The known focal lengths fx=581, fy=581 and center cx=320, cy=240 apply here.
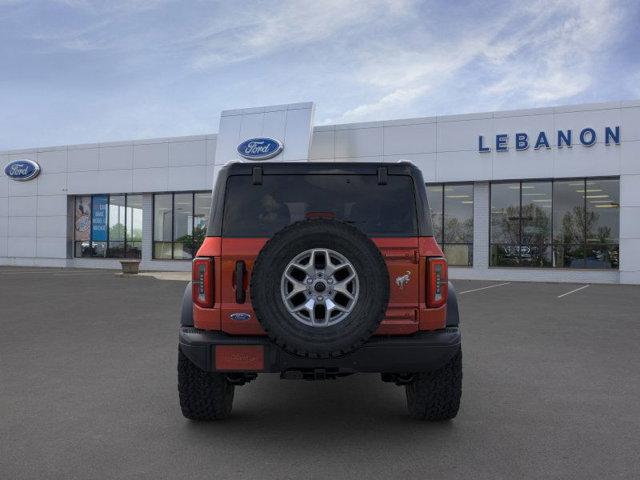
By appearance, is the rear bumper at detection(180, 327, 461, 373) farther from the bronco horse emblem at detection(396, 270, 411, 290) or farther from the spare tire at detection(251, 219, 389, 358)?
the bronco horse emblem at detection(396, 270, 411, 290)

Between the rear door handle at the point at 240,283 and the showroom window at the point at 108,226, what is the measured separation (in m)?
28.5

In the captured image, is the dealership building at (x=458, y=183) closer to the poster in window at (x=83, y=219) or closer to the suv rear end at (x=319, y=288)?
the poster in window at (x=83, y=219)

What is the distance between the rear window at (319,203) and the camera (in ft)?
13.8

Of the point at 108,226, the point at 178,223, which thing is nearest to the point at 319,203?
the point at 178,223

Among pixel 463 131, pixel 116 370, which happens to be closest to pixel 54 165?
pixel 463 131

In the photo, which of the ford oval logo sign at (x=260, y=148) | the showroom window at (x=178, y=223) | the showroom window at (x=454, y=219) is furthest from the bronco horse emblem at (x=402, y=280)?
the showroom window at (x=178, y=223)

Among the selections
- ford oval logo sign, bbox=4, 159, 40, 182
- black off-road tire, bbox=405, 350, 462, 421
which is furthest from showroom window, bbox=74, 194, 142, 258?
black off-road tire, bbox=405, 350, 462, 421

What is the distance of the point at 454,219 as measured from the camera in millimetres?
25406

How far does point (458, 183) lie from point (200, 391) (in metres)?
22.2

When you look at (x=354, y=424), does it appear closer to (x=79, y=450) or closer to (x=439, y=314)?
(x=439, y=314)

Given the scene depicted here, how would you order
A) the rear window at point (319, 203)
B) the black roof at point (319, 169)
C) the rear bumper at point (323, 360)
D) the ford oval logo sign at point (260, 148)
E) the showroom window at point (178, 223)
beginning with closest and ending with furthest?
the rear bumper at point (323, 360) < the rear window at point (319, 203) < the black roof at point (319, 169) < the ford oval logo sign at point (260, 148) < the showroom window at point (178, 223)

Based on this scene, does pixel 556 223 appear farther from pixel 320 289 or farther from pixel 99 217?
pixel 99 217

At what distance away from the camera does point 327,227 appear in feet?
12.2

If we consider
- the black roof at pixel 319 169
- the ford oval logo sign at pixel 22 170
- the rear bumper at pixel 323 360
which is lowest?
the rear bumper at pixel 323 360
